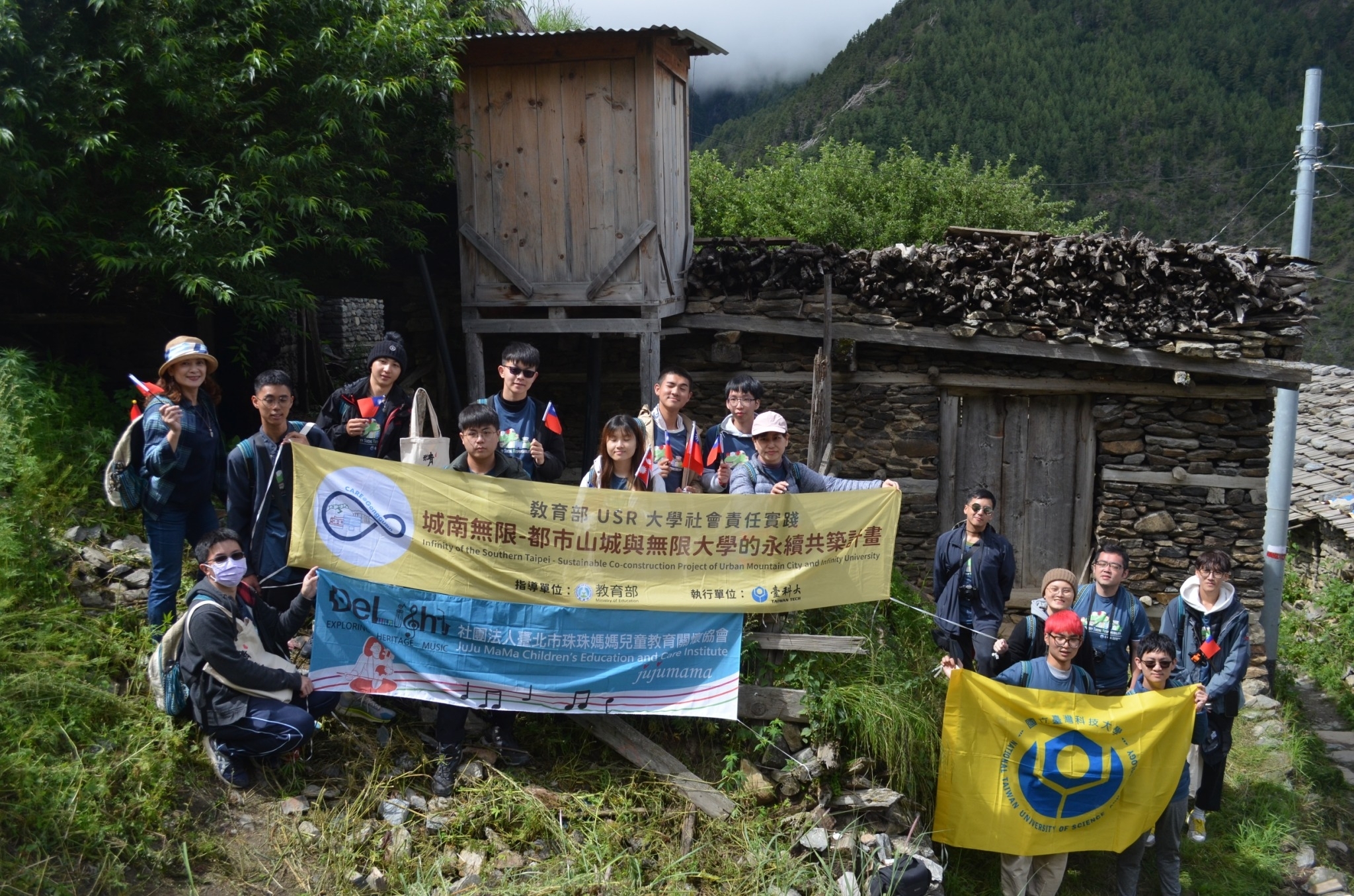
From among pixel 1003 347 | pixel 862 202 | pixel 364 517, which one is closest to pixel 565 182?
pixel 1003 347

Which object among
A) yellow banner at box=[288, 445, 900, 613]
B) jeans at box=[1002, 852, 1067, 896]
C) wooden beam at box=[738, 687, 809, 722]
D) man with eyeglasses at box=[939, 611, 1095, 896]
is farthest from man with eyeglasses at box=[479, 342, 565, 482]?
jeans at box=[1002, 852, 1067, 896]

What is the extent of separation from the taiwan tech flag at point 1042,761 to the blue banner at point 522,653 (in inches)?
48.6

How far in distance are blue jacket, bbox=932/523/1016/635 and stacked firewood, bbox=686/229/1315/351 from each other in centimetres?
362

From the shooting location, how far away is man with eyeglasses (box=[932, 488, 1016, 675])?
5574 mm

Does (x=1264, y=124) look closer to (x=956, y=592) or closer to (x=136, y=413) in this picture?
(x=956, y=592)

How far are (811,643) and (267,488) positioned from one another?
9.56ft

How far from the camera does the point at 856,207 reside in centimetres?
1988

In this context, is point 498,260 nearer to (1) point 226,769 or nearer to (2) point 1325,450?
(1) point 226,769

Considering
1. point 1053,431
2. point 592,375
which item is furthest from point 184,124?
point 1053,431

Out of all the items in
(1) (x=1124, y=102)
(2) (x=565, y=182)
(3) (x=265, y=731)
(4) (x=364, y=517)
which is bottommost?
(3) (x=265, y=731)

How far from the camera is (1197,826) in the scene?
6.25 m

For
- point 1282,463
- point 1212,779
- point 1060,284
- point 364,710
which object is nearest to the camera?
point 364,710

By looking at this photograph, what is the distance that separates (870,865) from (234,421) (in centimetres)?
697

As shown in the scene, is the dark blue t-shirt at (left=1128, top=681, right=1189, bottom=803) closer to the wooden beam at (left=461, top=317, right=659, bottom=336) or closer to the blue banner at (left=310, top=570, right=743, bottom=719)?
the blue banner at (left=310, top=570, right=743, bottom=719)
